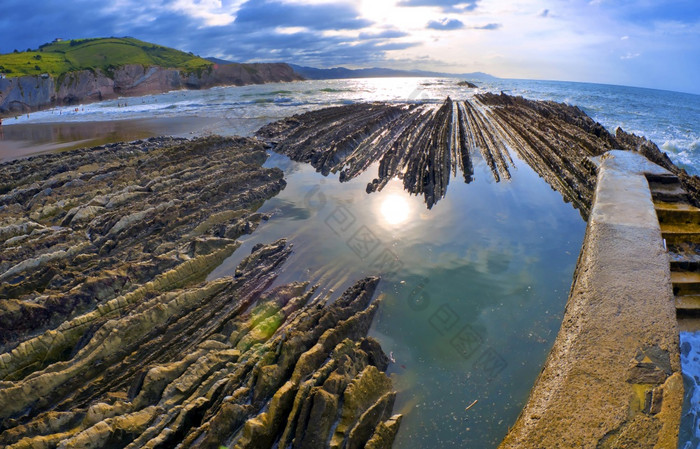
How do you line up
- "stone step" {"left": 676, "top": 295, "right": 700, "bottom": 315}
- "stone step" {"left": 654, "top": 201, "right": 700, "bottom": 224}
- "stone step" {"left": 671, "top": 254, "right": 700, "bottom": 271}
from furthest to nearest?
1. "stone step" {"left": 654, "top": 201, "right": 700, "bottom": 224}
2. "stone step" {"left": 671, "top": 254, "right": 700, "bottom": 271}
3. "stone step" {"left": 676, "top": 295, "right": 700, "bottom": 315}

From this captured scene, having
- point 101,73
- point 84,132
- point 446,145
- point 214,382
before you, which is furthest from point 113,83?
point 214,382

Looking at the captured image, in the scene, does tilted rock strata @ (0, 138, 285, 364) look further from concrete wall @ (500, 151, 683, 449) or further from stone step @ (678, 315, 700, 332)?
stone step @ (678, 315, 700, 332)

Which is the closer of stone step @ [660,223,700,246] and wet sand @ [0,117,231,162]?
stone step @ [660,223,700,246]

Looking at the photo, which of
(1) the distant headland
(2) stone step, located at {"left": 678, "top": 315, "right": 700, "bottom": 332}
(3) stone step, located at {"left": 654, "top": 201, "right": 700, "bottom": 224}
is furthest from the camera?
(1) the distant headland

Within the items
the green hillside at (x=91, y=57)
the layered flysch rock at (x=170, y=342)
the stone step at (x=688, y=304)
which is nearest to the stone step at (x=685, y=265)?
Result: the stone step at (x=688, y=304)

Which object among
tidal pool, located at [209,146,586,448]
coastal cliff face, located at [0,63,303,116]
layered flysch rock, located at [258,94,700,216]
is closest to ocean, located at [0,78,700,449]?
tidal pool, located at [209,146,586,448]

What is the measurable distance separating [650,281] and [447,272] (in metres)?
3.58

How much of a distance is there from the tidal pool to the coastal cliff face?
63.4 metres

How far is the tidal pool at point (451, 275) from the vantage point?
520 cm

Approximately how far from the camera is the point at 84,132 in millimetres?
30078

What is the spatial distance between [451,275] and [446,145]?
12542 millimetres

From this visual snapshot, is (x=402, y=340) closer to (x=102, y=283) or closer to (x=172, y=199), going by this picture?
(x=102, y=283)

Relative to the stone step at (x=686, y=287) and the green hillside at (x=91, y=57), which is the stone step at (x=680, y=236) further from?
the green hillside at (x=91, y=57)

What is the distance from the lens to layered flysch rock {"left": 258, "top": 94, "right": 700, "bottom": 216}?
564 inches
